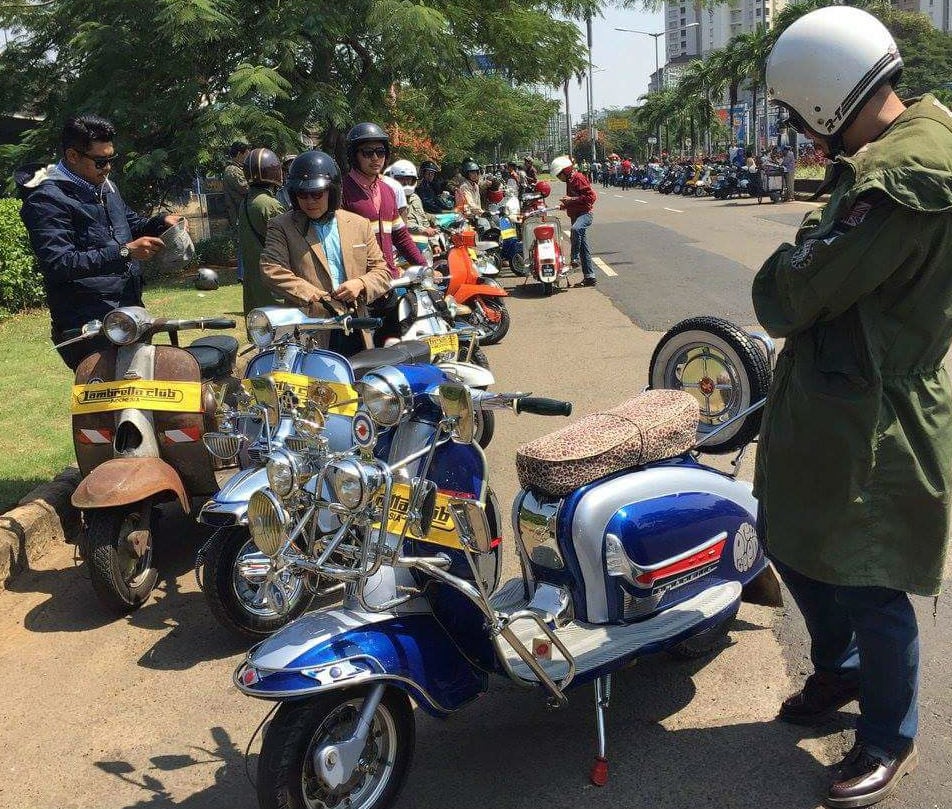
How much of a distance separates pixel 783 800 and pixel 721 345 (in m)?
1.68

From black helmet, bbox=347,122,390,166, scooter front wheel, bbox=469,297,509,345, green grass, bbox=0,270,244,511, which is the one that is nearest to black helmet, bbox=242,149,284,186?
black helmet, bbox=347,122,390,166

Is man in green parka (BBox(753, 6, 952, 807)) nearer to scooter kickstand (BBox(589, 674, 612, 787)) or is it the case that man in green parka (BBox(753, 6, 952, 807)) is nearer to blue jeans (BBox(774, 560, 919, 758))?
blue jeans (BBox(774, 560, 919, 758))

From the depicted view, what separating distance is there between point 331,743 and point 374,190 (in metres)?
4.52

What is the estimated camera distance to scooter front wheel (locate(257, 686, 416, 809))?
7.81ft

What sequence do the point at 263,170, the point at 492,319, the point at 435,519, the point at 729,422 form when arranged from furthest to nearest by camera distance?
1. the point at 492,319
2. the point at 263,170
3. the point at 729,422
4. the point at 435,519

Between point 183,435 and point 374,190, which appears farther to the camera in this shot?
point 374,190

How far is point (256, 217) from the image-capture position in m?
6.33

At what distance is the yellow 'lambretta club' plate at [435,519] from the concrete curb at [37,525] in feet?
8.33

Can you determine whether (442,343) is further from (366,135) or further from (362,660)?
(362,660)

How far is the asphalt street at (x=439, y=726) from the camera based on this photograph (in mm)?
2775

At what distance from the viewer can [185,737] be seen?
10.6 ft

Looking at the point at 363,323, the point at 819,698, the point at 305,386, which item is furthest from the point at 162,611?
the point at 819,698

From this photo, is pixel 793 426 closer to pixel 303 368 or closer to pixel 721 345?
pixel 721 345

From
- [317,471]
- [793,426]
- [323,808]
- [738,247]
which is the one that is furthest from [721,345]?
[738,247]
